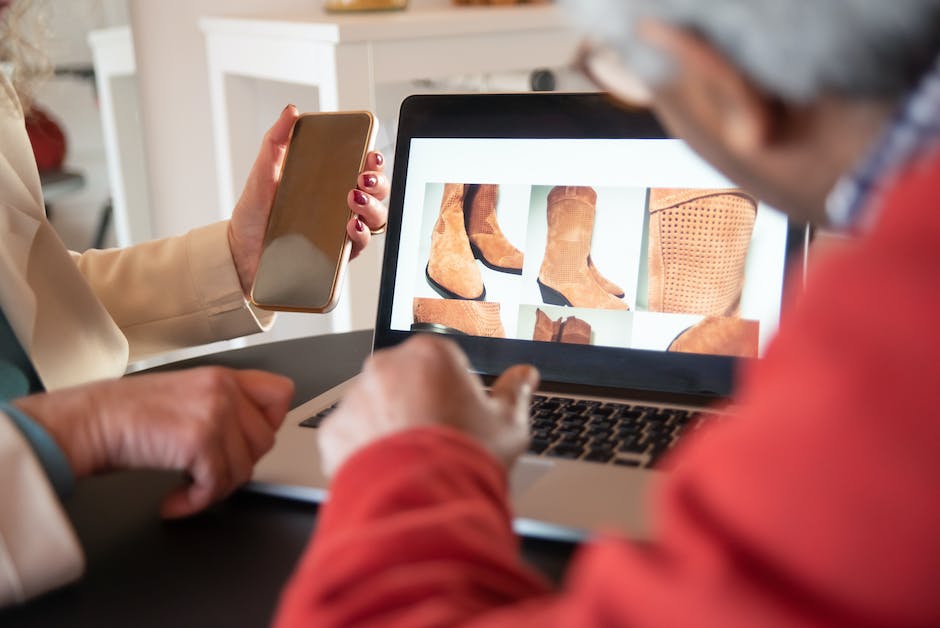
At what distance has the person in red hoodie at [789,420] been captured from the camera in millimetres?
279

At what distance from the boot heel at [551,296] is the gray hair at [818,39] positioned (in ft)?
1.59

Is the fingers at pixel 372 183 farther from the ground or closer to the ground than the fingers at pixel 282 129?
closer to the ground

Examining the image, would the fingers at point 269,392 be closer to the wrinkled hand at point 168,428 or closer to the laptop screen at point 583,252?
the wrinkled hand at point 168,428

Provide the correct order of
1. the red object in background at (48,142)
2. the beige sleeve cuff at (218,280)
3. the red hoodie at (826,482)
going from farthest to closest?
the red object in background at (48,142)
the beige sleeve cuff at (218,280)
the red hoodie at (826,482)

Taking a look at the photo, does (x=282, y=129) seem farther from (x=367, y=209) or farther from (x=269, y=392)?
(x=269, y=392)

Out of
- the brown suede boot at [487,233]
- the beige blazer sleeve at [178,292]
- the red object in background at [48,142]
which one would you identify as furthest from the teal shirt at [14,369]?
the red object in background at [48,142]

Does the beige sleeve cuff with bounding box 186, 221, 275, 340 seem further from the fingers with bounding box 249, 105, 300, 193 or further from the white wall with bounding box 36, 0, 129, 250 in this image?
the white wall with bounding box 36, 0, 129, 250

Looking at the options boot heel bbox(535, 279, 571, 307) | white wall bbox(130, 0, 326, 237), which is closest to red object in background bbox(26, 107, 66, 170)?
white wall bbox(130, 0, 326, 237)

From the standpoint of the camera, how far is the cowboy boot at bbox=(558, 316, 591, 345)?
0.81 metres

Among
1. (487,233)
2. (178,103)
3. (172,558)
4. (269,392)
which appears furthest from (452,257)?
(178,103)

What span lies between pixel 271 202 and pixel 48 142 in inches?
42.1

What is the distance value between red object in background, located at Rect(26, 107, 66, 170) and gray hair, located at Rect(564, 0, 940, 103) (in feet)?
5.70

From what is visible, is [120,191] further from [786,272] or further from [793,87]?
[793,87]

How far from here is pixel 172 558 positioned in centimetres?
57
